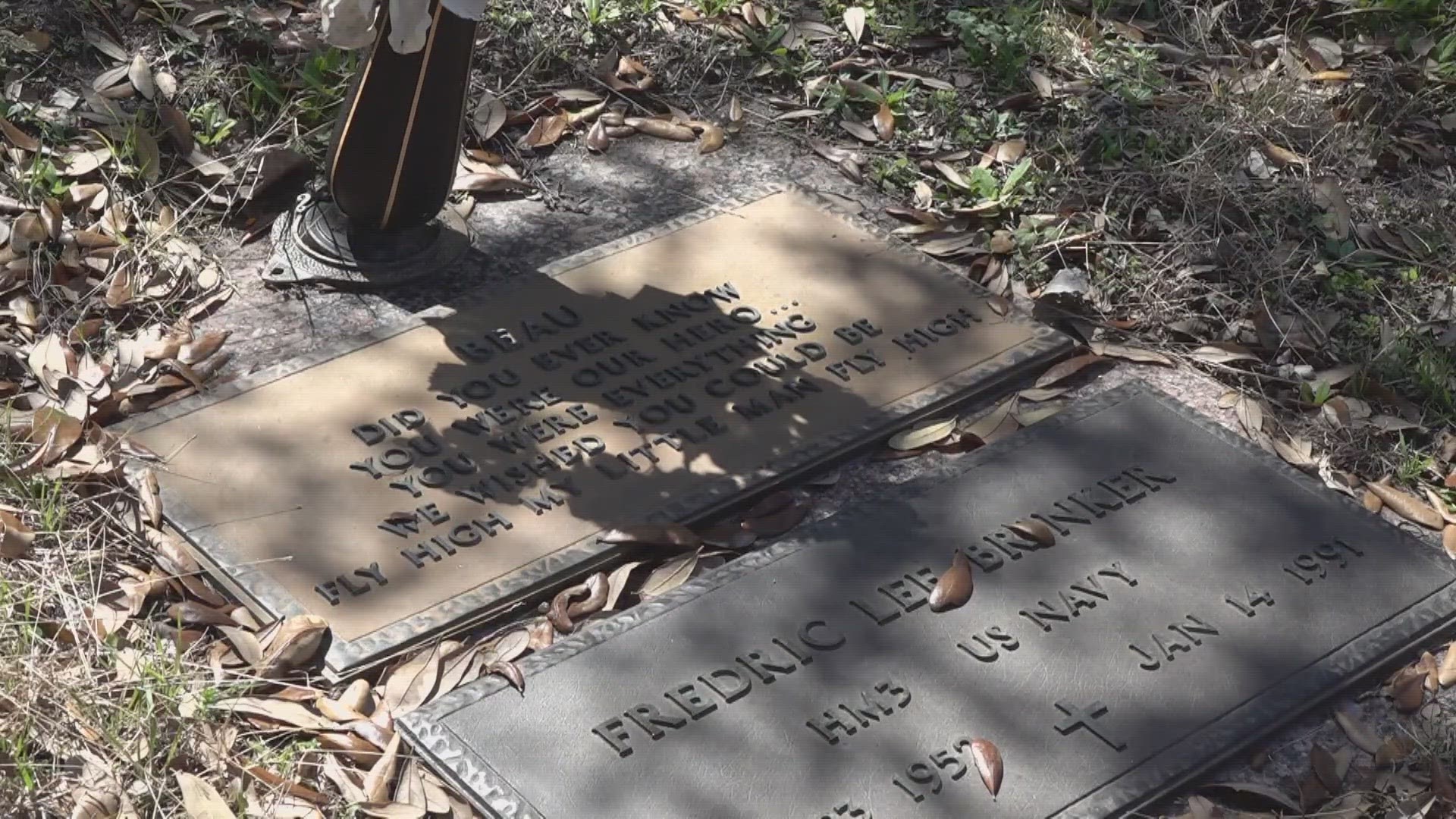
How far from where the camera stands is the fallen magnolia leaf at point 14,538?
2744mm

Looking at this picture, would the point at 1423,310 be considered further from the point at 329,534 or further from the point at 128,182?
the point at 128,182

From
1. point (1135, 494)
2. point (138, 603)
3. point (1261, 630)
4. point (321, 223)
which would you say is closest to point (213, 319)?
point (321, 223)

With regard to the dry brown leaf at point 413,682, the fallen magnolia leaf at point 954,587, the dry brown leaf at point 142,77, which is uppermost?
the dry brown leaf at point 142,77

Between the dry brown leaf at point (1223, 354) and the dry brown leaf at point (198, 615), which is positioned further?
the dry brown leaf at point (1223, 354)

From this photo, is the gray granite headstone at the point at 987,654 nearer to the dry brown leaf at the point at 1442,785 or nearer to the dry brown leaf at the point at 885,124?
the dry brown leaf at the point at 1442,785

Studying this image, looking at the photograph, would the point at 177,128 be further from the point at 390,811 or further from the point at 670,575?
the point at 390,811

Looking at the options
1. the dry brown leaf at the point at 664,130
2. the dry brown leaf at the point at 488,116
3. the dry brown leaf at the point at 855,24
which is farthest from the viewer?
the dry brown leaf at the point at 855,24

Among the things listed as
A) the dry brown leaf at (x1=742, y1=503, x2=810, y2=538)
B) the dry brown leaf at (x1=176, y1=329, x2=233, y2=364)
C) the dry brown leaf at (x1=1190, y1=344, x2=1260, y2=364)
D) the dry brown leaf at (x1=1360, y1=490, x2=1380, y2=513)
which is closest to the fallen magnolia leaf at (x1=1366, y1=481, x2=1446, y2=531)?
the dry brown leaf at (x1=1360, y1=490, x2=1380, y2=513)

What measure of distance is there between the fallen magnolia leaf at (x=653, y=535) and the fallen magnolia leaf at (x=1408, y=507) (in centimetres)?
132

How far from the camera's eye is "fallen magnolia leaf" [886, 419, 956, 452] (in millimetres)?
3213

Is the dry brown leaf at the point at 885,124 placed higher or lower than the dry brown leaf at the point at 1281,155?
lower

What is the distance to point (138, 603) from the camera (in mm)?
2727

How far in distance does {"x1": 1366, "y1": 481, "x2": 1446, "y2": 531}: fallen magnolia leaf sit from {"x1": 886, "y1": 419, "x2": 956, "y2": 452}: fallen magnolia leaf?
813 mm

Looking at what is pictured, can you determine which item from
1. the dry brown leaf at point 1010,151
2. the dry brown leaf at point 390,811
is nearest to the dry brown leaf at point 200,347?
the dry brown leaf at point 390,811
